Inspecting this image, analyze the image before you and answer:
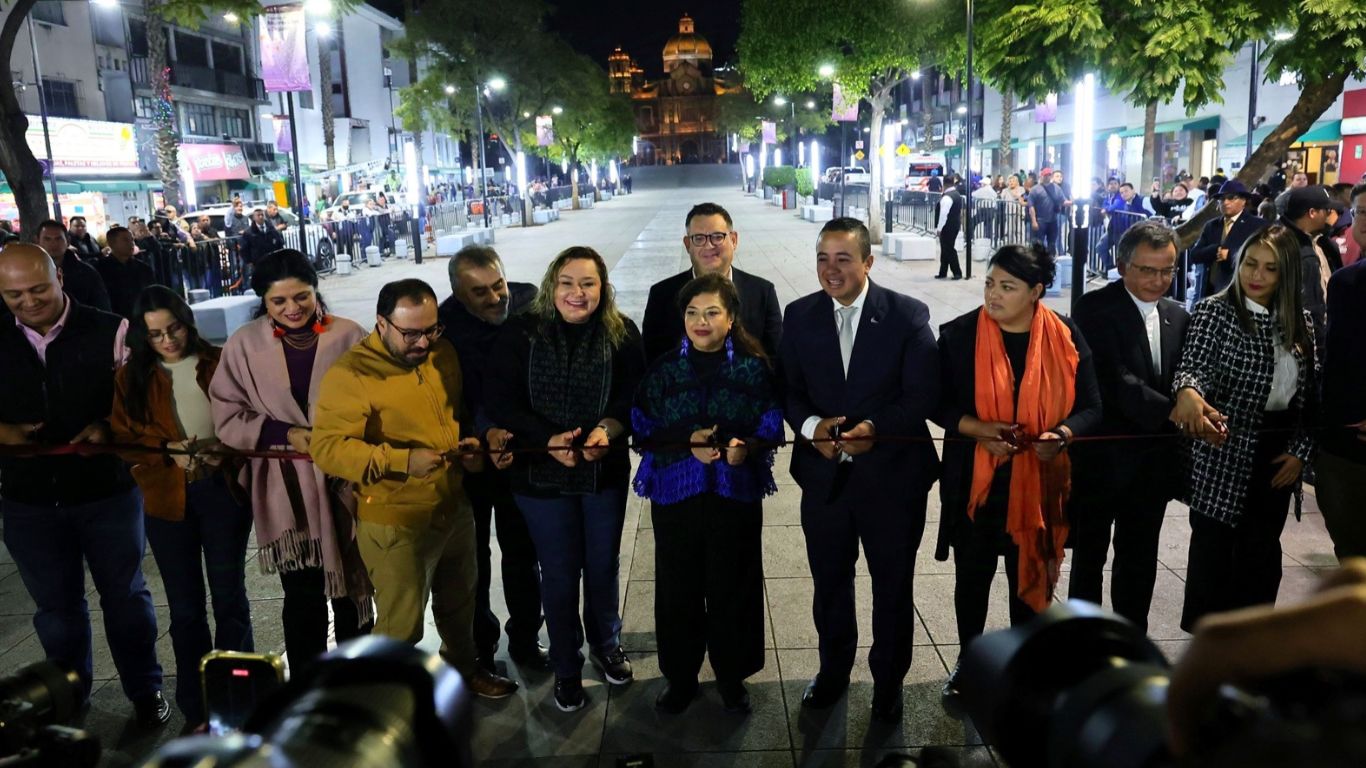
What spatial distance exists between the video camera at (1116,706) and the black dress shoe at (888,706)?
2.79 meters

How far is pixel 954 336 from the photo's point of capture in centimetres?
401

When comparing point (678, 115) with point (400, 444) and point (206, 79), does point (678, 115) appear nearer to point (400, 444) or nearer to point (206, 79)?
point (206, 79)

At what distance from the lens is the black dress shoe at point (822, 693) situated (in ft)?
13.4

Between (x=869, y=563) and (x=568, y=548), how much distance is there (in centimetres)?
126

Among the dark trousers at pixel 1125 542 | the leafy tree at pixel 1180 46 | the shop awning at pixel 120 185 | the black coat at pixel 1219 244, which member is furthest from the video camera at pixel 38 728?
the shop awning at pixel 120 185

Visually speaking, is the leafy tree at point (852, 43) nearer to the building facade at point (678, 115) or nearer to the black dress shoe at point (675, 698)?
the black dress shoe at point (675, 698)

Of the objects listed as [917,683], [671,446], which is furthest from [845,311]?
[917,683]

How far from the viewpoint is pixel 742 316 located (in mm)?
4691

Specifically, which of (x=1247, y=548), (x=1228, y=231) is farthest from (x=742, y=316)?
(x=1228, y=231)

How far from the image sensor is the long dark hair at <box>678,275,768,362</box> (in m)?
3.96

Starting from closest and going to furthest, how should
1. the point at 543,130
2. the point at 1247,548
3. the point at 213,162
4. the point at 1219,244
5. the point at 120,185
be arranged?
1. the point at 1247,548
2. the point at 1219,244
3. the point at 120,185
4. the point at 213,162
5. the point at 543,130

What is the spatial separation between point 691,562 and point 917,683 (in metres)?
1.14

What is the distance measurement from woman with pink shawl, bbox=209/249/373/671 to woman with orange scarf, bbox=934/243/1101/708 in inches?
97.7

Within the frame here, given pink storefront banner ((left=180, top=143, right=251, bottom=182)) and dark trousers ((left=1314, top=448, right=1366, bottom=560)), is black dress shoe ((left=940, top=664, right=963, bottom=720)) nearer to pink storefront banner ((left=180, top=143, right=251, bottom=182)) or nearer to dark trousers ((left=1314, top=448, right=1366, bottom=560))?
dark trousers ((left=1314, top=448, right=1366, bottom=560))
